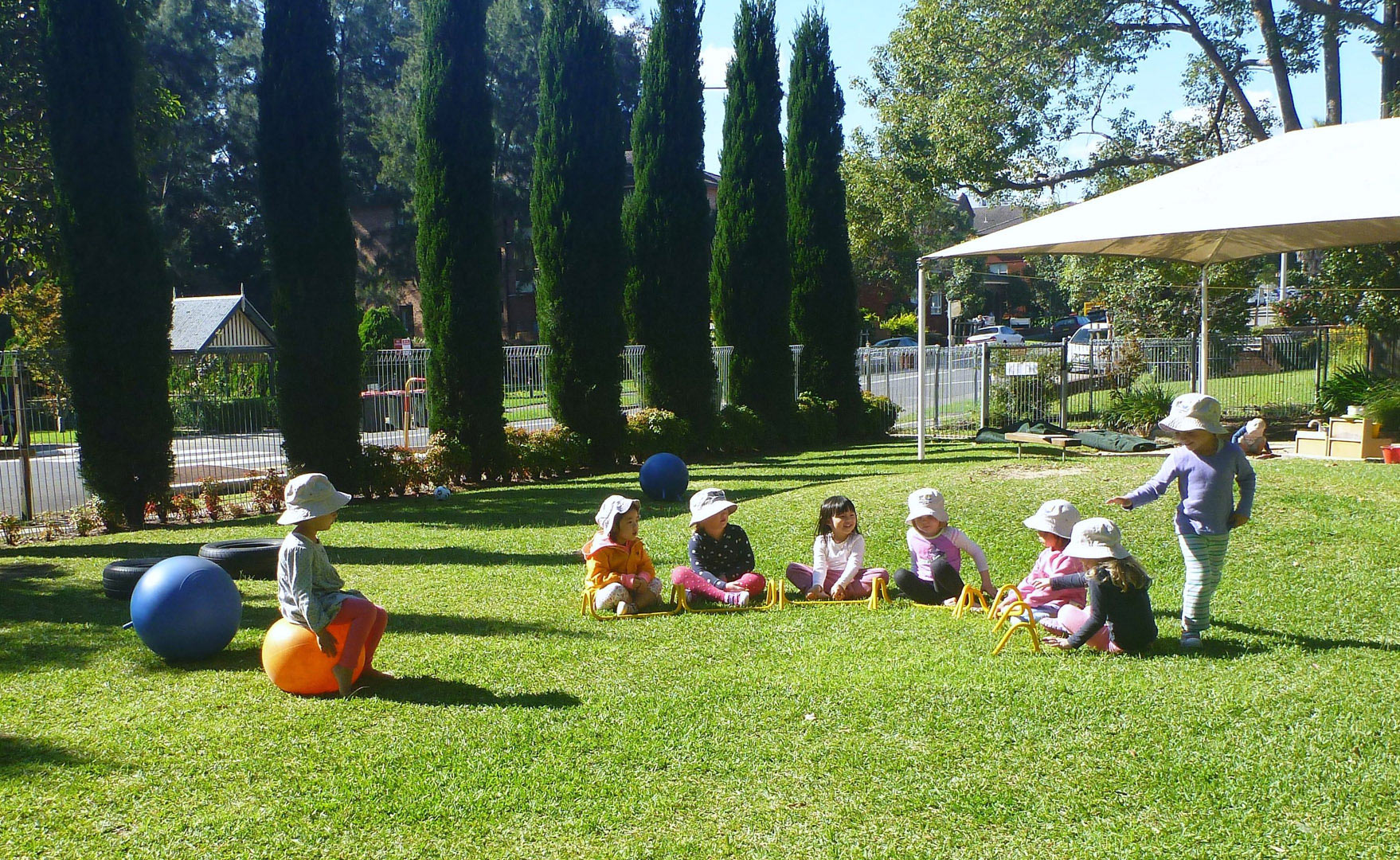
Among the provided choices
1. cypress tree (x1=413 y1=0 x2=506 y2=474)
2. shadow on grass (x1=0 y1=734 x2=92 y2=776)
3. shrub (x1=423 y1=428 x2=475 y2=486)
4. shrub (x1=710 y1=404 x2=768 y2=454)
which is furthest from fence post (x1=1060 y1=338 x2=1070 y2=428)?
shadow on grass (x1=0 y1=734 x2=92 y2=776)

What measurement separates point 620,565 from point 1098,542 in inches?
134

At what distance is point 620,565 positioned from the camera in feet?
25.7

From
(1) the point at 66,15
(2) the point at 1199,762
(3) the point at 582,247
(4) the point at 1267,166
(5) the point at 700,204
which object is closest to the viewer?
(2) the point at 1199,762

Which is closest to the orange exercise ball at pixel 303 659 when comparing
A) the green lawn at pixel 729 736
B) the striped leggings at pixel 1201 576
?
the green lawn at pixel 729 736

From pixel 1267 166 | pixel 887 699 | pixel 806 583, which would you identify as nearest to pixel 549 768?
pixel 887 699

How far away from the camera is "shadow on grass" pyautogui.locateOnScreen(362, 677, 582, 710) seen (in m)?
5.49

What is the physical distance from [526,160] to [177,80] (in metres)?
14.8

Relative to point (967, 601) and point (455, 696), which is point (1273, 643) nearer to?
point (967, 601)

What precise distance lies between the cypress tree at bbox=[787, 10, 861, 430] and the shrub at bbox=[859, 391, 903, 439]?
0.95 ft

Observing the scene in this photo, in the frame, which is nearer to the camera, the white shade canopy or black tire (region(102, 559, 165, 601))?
the white shade canopy

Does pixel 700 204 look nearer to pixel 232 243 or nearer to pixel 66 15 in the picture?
pixel 66 15

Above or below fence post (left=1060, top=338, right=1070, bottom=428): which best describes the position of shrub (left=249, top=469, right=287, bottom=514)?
below

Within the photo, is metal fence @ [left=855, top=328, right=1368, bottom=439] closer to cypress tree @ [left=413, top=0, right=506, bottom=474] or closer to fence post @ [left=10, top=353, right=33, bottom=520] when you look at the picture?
cypress tree @ [left=413, top=0, right=506, bottom=474]

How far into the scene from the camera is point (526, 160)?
49094 millimetres
